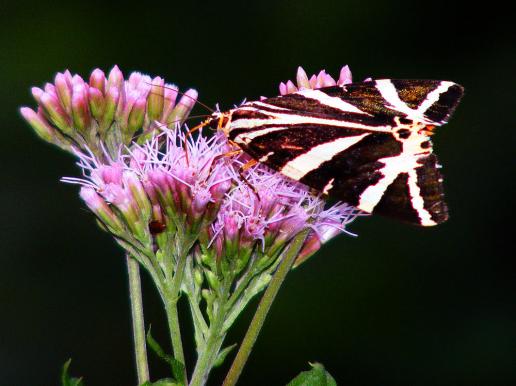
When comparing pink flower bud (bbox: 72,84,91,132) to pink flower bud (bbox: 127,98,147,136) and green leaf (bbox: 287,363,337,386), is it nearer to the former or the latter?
pink flower bud (bbox: 127,98,147,136)

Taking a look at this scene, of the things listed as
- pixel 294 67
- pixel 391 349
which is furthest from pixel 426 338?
pixel 294 67

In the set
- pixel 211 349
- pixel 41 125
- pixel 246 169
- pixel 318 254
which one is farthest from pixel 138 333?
pixel 318 254

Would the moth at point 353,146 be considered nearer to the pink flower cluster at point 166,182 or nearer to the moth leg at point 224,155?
the moth leg at point 224,155

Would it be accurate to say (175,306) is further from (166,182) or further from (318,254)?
(318,254)

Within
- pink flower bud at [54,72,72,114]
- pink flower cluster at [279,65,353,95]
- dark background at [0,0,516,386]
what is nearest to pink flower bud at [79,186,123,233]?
pink flower bud at [54,72,72,114]

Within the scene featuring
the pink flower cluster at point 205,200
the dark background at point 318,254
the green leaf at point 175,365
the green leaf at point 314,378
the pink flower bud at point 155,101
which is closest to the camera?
the green leaf at point 175,365

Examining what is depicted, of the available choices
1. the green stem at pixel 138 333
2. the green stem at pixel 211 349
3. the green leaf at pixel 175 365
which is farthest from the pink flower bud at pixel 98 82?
the green leaf at pixel 175 365
